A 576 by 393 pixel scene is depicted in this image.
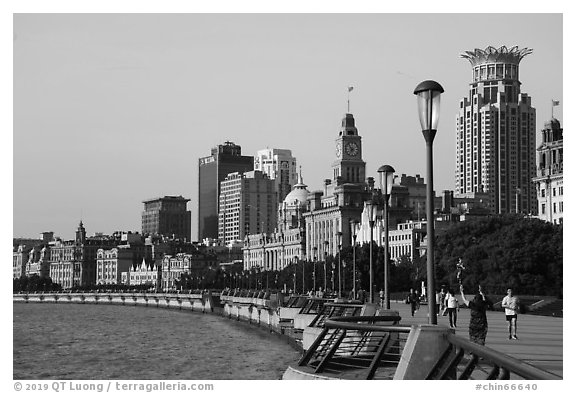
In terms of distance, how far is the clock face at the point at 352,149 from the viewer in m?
197

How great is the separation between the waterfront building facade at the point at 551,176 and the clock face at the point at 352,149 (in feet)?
209

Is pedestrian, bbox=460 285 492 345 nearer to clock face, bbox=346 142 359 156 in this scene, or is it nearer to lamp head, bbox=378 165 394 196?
lamp head, bbox=378 165 394 196

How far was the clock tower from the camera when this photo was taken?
196250 mm

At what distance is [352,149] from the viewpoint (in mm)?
197625

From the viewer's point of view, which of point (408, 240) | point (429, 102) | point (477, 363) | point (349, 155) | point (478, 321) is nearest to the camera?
point (477, 363)

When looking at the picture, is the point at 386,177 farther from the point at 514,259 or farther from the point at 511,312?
the point at 514,259

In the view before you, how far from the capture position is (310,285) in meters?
141

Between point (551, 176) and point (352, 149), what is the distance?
69.9 meters

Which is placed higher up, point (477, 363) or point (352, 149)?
point (352, 149)

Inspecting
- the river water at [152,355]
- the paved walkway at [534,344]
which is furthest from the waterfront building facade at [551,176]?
the paved walkway at [534,344]

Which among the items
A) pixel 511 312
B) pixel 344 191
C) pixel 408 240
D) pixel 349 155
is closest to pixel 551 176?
pixel 408 240

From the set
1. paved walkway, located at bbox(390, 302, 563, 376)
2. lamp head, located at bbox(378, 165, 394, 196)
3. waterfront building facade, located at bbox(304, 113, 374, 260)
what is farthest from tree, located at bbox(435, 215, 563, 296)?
waterfront building facade, located at bbox(304, 113, 374, 260)

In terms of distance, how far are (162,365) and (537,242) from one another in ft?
145
